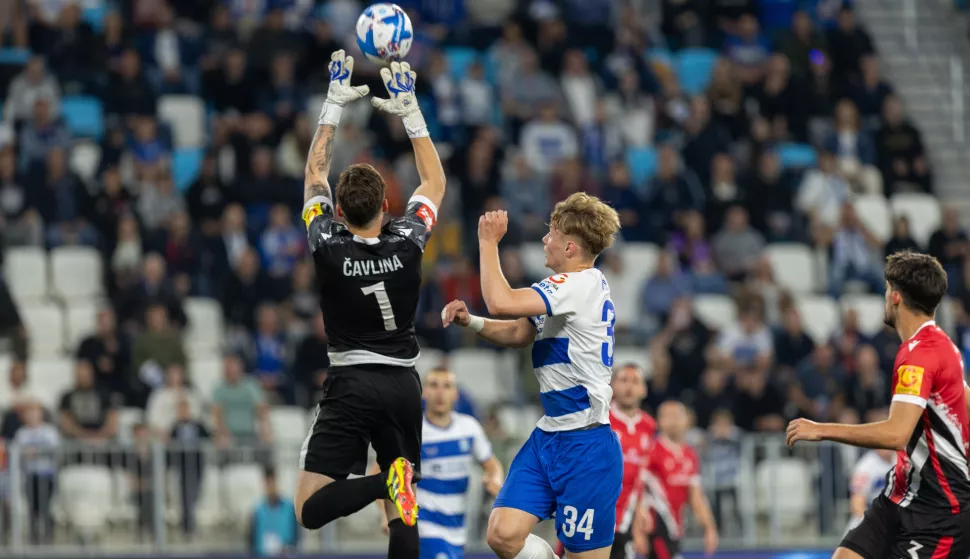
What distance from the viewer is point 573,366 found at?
9.17 meters

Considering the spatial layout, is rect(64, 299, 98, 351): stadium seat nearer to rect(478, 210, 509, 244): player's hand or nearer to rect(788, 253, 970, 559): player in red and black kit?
rect(478, 210, 509, 244): player's hand

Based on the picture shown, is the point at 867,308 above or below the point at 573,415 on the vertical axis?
above

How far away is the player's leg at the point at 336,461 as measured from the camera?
9.05m

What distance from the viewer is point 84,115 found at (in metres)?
20.2

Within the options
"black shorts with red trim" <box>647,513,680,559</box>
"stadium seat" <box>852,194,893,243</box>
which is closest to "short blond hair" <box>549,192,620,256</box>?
"black shorts with red trim" <box>647,513,680,559</box>

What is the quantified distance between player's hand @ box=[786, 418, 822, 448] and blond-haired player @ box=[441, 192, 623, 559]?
127cm

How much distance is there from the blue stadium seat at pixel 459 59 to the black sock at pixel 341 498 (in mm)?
13133

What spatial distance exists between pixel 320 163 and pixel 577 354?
1940mm

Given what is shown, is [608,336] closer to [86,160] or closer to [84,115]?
[86,160]

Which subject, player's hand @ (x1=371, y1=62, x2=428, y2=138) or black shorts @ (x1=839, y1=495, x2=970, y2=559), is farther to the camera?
player's hand @ (x1=371, y1=62, x2=428, y2=138)

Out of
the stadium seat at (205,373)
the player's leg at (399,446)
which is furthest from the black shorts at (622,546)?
the stadium seat at (205,373)

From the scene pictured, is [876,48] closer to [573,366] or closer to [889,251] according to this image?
[889,251]

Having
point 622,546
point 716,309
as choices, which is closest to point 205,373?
point 716,309

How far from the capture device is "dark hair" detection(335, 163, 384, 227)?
29.8 ft
